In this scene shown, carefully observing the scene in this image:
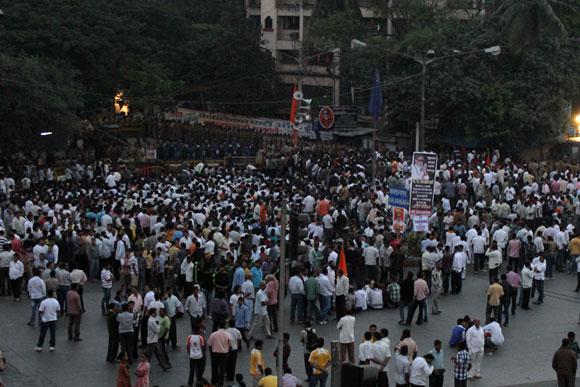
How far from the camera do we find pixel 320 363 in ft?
60.4

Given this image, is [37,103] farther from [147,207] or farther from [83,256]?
[83,256]

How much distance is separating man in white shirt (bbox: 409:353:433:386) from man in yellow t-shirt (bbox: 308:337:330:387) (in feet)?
4.72

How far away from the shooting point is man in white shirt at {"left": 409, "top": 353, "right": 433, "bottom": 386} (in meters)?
17.8

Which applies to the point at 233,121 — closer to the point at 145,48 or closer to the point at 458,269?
the point at 145,48

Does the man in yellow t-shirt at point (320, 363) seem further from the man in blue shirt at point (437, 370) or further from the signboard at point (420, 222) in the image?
the signboard at point (420, 222)

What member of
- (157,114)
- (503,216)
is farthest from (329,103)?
(503,216)

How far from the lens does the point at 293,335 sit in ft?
74.2

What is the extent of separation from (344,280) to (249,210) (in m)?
7.83

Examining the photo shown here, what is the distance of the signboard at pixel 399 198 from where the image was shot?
28562 mm

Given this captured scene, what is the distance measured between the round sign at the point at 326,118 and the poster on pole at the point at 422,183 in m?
23.8

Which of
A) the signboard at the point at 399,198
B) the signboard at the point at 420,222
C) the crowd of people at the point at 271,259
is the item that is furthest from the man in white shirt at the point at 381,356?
the signboard at the point at 399,198

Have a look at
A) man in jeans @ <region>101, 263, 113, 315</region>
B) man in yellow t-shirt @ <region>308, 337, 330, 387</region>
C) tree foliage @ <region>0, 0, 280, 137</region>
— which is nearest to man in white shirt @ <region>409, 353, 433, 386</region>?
man in yellow t-shirt @ <region>308, 337, 330, 387</region>

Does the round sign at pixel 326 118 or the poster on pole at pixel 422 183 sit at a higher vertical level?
the round sign at pixel 326 118

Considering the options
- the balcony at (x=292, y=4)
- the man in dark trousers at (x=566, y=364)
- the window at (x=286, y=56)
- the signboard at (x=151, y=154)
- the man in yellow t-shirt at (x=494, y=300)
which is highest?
the balcony at (x=292, y=4)
